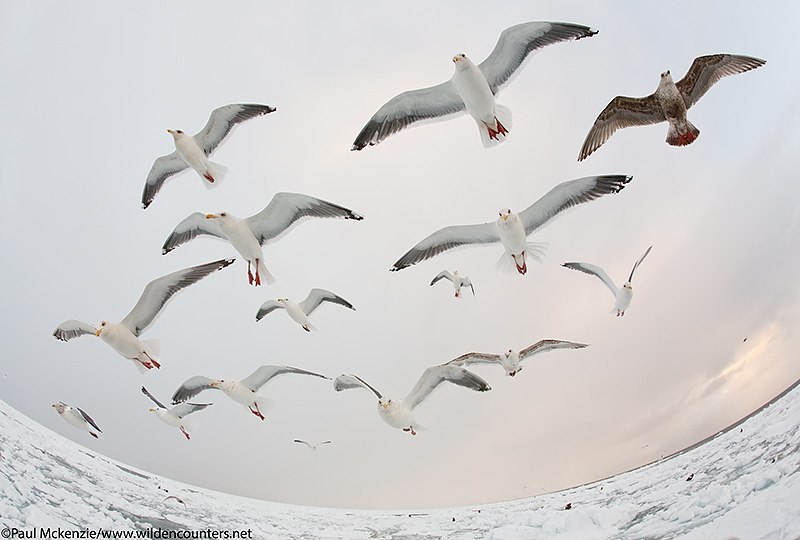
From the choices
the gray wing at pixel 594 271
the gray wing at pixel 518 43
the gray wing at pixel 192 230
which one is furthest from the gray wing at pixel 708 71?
the gray wing at pixel 192 230

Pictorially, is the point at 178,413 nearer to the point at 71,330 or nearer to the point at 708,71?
the point at 71,330

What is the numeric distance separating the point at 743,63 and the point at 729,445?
15.7 feet

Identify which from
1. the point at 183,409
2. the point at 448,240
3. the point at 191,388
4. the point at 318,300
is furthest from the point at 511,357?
the point at 183,409

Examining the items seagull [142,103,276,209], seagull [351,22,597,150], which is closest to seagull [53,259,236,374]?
seagull [142,103,276,209]

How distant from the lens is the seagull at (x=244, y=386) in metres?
6.56

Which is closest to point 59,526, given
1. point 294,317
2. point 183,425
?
point 183,425

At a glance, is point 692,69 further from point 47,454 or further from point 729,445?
point 47,454

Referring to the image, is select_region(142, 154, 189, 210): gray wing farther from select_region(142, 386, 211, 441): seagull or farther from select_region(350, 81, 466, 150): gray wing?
select_region(142, 386, 211, 441): seagull

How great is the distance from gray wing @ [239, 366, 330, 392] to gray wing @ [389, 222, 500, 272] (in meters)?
1.91

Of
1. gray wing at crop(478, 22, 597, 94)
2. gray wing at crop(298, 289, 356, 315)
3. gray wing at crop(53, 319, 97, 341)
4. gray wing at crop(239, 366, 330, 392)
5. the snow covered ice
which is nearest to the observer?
gray wing at crop(478, 22, 597, 94)

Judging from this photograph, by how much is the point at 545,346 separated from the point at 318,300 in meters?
3.24

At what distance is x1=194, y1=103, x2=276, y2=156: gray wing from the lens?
16.5ft

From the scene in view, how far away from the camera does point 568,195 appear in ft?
17.7

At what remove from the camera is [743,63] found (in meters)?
5.29
